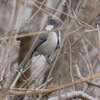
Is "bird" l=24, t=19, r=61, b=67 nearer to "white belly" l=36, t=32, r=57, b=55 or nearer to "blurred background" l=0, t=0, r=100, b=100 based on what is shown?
"white belly" l=36, t=32, r=57, b=55

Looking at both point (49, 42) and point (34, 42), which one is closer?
point (34, 42)

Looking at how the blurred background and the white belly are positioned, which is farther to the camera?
the white belly

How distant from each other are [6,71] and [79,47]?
175 cm

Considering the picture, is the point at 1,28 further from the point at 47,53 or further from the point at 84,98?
the point at 84,98

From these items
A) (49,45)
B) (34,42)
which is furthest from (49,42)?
(34,42)

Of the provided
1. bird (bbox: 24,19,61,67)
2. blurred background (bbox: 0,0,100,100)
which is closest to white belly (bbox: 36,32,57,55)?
bird (bbox: 24,19,61,67)

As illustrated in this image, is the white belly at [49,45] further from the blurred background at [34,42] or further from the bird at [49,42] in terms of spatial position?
the blurred background at [34,42]

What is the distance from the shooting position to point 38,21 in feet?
13.1

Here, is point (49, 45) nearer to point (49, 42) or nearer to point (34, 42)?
point (49, 42)

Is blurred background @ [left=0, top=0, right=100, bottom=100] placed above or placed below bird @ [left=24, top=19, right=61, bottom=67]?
below

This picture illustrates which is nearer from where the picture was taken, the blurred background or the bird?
the blurred background

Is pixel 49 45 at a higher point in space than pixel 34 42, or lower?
higher

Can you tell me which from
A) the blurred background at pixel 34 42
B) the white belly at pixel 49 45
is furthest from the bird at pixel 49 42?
the blurred background at pixel 34 42

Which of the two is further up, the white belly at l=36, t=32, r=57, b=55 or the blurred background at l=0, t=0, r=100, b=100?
the white belly at l=36, t=32, r=57, b=55
